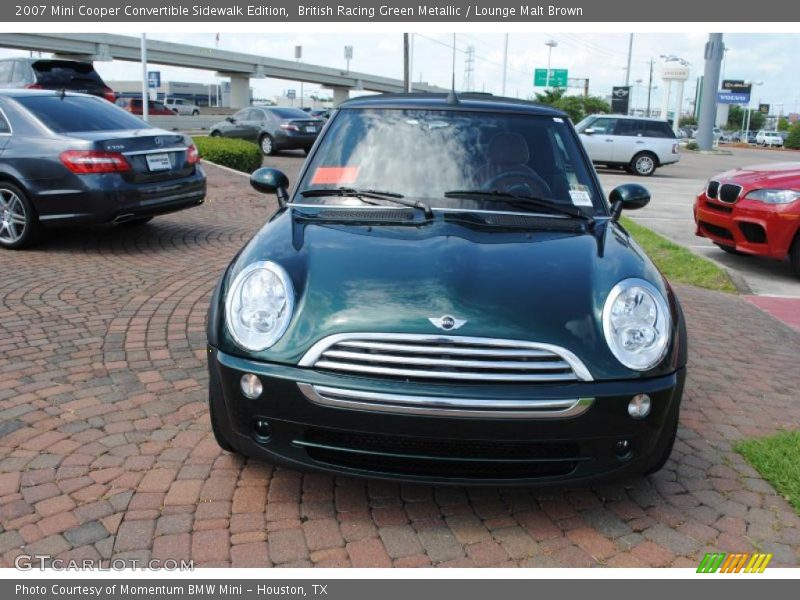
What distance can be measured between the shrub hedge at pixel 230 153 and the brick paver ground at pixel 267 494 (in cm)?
1024

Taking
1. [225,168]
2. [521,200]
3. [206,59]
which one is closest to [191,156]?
[521,200]

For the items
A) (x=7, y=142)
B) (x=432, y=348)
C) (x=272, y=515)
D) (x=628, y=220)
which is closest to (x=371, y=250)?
(x=432, y=348)

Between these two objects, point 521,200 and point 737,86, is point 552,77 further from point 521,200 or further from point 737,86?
point 521,200

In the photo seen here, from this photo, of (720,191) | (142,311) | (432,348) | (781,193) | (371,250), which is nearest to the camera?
(432,348)

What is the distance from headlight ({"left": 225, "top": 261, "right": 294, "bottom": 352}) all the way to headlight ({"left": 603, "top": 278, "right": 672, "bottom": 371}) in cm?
126

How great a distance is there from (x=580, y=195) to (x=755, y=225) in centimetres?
492

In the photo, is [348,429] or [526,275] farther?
[526,275]

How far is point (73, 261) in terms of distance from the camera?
7.18 metres

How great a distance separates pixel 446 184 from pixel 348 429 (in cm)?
166
